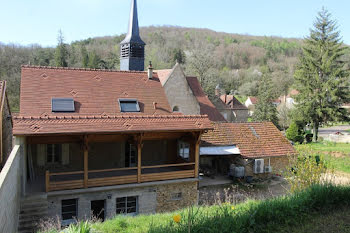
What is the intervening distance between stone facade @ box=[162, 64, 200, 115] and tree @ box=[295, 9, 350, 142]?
18731mm

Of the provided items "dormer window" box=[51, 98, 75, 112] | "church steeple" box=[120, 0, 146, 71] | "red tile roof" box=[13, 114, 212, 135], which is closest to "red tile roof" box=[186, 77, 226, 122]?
"church steeple" box=[120, 0, 146, 71]

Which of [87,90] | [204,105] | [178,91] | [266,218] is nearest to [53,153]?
[87,90]

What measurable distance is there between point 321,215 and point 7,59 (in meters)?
51.4

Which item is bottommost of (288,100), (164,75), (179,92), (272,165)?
(272,165)

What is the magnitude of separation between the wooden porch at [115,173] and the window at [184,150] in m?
0.47

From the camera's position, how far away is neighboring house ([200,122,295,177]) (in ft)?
58.5

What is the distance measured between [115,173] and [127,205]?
1765 millimetres

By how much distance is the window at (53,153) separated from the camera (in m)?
13.6

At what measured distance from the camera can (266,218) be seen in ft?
21.3

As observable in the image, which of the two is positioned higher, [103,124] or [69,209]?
[103,124]

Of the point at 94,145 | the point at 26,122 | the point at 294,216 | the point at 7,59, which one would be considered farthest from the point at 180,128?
the point at 7,59

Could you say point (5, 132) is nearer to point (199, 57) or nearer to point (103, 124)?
point (103, 124)

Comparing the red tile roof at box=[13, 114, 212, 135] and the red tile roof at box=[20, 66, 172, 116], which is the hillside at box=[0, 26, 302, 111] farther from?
the red tile roof at box=[13, 114, 212, 135]

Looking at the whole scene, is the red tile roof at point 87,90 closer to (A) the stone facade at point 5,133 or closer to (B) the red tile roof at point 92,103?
(B) the red tile roof at point 92,103
